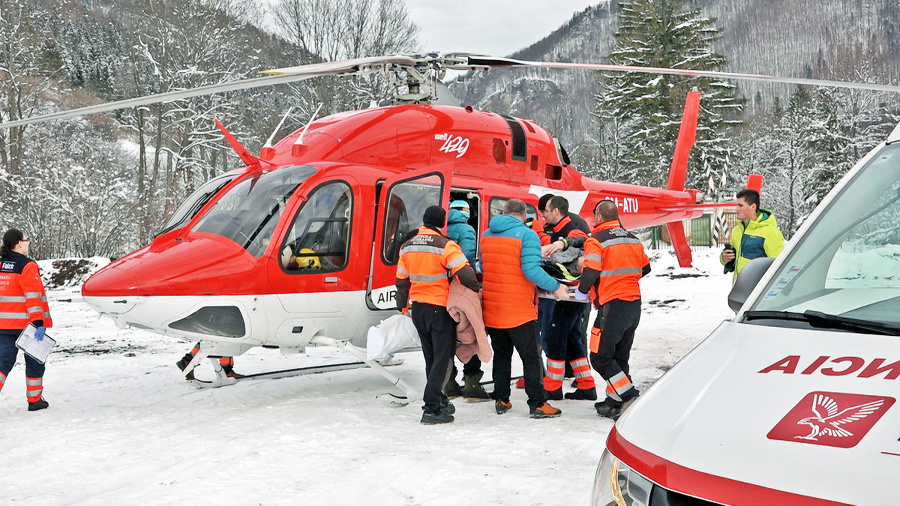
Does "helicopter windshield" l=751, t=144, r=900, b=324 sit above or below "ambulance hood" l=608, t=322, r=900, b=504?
above

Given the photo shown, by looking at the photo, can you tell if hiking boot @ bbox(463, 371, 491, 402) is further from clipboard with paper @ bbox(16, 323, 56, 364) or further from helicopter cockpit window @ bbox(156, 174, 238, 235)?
clipboard with paper @ bbox(16, 323, 56, 364)

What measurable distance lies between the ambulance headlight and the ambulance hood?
3 centimetres

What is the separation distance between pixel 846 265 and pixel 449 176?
486 centimetres

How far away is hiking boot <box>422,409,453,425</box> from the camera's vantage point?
5855 mm

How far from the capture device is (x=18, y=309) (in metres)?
6.51

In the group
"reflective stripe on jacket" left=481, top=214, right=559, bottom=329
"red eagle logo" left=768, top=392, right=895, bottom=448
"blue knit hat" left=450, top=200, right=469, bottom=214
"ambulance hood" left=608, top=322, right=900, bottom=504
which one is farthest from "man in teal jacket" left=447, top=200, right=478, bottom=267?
"red eagle logo" left=768, top=392, right=895, bottom=448

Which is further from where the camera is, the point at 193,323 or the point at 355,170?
the point at 355,170

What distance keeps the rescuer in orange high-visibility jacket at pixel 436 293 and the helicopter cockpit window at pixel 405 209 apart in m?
0.88

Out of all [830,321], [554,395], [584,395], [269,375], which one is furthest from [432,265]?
[830,321]

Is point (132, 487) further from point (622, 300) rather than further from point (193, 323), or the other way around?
point (622, 300)

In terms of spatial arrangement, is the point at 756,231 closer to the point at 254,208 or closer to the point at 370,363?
the point at 370,363

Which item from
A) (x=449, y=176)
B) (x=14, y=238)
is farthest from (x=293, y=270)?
(x=14, y=238)

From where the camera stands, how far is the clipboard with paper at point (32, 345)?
636 centimetres

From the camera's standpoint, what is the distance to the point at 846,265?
2.64 m
